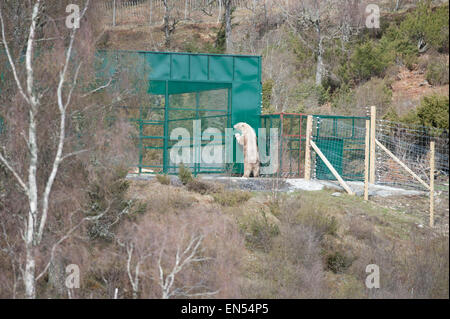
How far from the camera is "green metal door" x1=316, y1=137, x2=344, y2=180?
2094cm

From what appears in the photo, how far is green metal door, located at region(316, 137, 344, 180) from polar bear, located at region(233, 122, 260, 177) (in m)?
2.29

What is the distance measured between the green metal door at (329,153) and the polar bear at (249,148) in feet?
7.52

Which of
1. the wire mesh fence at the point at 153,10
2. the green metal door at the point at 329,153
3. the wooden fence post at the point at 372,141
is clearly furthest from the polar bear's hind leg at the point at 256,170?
the wire mesh fence at the point at 153,10

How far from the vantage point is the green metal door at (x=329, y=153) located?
68.7ft

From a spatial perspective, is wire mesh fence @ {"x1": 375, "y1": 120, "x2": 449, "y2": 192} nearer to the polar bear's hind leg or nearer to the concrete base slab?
the concrete base slab

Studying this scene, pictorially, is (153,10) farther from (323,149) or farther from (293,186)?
(293,186)

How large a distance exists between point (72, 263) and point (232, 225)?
3912mm

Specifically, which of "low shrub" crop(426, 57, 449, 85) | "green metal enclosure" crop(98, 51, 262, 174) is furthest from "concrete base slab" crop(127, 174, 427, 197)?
"low shrub" crop(426, 57, 449, 85)

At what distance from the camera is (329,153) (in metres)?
21.3

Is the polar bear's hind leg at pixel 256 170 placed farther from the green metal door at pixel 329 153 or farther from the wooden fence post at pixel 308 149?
the green metal door at pixel 329 153
